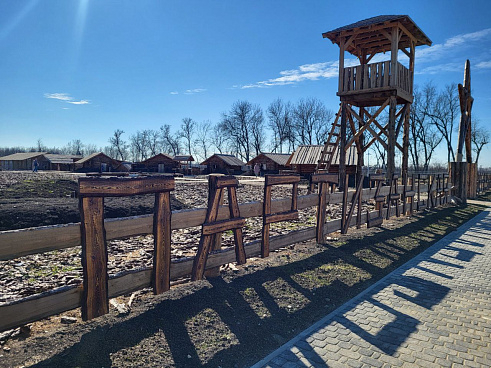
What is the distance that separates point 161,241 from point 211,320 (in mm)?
1066

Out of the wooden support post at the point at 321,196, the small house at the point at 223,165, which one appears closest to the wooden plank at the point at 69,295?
the wooden support post at the point at 321,196

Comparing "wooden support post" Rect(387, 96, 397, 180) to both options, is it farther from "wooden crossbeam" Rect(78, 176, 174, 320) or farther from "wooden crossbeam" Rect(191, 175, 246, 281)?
"wooden crossbeam" Rect(78, 176, 174, 320)

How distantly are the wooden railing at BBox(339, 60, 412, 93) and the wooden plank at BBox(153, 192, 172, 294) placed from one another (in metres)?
11.6

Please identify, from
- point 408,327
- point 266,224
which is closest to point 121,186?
point 266,224

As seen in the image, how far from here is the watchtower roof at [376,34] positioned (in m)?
12.5

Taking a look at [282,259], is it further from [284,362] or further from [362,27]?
[362,27]

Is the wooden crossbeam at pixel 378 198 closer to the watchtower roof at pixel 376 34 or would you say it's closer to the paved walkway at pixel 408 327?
the paved walkway at pixel 408 327

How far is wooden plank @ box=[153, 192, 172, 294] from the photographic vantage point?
3865 millimetres

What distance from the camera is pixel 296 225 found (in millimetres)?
9234

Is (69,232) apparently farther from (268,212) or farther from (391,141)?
(391,141)

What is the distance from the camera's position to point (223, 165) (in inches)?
2306

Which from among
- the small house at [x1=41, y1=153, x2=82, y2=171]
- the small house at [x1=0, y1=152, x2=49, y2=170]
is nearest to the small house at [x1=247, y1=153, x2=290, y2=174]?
the small house at [x1=41, y1=153, x2=82, y2=171]

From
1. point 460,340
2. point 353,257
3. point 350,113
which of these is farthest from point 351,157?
point 460,340

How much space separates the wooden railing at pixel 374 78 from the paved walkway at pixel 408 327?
9021 millimetres
